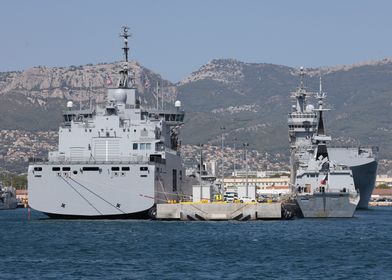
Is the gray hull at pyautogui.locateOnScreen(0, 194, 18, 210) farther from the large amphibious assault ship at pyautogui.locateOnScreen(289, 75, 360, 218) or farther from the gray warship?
the large amphibious assault ship at pyautogui.locateOnScreen(289, 75, 360, 218)

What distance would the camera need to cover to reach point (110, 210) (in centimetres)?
9306

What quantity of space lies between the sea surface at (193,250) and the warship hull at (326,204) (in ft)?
31.9

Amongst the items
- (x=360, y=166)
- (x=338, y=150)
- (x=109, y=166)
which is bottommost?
(x=109, y=166)

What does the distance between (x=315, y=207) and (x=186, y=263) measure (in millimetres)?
46080

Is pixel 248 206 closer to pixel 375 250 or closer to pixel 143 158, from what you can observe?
pixel 143 158

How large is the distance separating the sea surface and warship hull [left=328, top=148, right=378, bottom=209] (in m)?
52.6

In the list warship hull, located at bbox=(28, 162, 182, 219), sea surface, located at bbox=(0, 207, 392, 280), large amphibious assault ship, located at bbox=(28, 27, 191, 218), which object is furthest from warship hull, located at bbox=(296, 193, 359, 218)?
warship hull, located at bbox=(28, 162, 182, 219)

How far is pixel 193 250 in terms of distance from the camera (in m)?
68.6

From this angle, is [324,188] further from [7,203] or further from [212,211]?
[7,203]

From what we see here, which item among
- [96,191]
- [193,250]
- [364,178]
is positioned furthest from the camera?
[364,178]

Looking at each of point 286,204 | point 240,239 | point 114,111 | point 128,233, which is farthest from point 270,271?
point 286,204

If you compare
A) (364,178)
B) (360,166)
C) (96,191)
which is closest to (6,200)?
(364,178)

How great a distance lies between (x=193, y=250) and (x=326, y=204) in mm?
39140

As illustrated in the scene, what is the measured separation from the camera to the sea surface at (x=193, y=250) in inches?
2255
